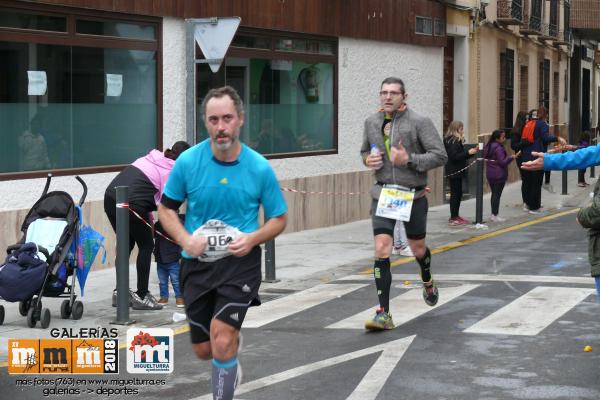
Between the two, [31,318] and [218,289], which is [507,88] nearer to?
[31,318]

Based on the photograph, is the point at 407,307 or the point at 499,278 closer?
the point at 407,307

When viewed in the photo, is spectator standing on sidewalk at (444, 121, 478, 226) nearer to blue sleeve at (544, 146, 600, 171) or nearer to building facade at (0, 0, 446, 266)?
building facade at (0, 0, 446, 266)

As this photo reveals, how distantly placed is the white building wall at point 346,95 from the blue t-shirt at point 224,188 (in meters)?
6.45

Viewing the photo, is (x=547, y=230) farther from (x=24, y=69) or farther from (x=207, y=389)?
(x=207, y=389)

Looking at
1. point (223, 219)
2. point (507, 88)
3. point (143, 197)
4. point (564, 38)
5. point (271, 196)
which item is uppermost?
point (564, 38)

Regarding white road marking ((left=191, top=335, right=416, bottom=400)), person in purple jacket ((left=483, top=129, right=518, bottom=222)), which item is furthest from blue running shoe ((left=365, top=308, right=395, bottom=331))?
person in purple jacket ((left=483, top=129, right=518, bottom=222))

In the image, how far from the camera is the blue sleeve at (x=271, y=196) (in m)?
6.10

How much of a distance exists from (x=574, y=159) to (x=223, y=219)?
8.81 ft

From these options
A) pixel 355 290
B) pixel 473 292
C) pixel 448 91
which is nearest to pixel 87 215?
pixel 355 290

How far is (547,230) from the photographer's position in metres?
17.7

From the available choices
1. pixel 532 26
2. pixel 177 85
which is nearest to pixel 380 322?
pixel 177 85

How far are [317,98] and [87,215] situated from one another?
6.79m

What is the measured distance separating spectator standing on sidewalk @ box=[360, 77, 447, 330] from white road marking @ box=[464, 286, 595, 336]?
81 centimetres

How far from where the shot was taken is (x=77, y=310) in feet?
32.5
